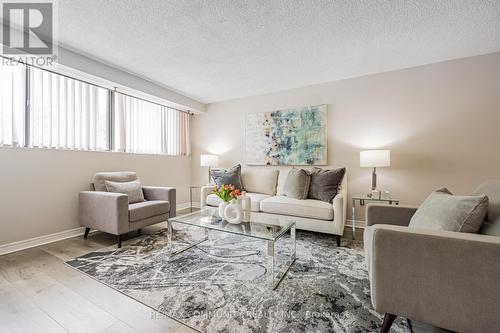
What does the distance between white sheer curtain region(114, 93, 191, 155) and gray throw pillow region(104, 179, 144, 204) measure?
79 cm

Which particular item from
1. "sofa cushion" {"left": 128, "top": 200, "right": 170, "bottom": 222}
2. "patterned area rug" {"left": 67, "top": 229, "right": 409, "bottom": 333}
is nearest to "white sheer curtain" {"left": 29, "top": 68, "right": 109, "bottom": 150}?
"sofa cushion" {"left": 128, "top": 200, "right": 170, "bottom": 222}

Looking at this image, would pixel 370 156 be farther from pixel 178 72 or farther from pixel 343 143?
pixel 178 72

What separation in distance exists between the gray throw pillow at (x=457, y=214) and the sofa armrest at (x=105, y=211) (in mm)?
2647

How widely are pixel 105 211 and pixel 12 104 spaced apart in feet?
4.90

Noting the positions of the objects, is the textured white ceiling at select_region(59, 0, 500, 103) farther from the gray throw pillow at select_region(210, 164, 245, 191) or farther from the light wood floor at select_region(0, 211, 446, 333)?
the light wood floor at select_region(0, 211, 446, 333)

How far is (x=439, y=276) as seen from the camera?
97cm

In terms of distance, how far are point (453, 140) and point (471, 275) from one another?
8.65ft

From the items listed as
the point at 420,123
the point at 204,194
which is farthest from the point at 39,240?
the point at 420,123

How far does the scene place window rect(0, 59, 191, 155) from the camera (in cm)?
233

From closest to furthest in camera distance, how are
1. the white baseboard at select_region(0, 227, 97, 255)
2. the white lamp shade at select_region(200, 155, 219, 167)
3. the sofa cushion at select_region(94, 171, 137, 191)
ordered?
the white baseboard at select_region(0, 227, 97, 255) < the sofa cushion at select_region(94, 171, 137, 191) < the white lamp shade at select_region(200, 155, 219, 167)

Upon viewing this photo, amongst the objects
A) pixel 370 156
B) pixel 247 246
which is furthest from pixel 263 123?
pixel 247 246

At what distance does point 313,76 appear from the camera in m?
3.27

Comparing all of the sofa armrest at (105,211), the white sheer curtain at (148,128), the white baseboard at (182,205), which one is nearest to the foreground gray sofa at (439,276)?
the sofa armrest at (105,211)

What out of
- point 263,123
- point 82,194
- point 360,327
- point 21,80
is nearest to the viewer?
point 360,327
